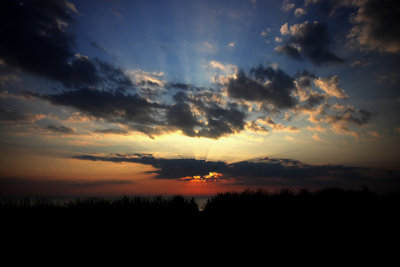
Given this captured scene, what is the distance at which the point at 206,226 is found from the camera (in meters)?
10.2

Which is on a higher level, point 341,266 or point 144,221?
point 144,221

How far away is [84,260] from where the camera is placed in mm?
6707

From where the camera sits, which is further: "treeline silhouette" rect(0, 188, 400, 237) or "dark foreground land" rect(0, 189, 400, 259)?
"treeline silhouette" rect(0, 188, 400, 237)

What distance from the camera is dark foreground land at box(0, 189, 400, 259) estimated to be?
761 cm

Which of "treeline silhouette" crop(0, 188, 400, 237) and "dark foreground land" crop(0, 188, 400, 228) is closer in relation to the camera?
"treeline silhouette" crop(0, 188, 400, 237)

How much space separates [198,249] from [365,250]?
5.37 m

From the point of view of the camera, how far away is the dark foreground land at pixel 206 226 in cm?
761

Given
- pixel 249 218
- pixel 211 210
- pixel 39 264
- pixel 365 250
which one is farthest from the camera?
pixel 211 210

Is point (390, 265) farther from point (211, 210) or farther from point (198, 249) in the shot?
point (211, 210)

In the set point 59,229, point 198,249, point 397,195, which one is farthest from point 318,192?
point 59,229

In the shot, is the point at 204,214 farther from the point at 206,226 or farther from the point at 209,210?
the point at 206,226

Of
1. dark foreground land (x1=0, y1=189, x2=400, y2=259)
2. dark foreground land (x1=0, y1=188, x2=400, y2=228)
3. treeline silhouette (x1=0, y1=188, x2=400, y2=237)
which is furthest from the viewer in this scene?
dark foreground land (x1=0, y1=188, x2=400, y2=228)

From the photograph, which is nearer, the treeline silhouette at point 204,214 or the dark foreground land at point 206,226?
the dark foreground land at point 206,226

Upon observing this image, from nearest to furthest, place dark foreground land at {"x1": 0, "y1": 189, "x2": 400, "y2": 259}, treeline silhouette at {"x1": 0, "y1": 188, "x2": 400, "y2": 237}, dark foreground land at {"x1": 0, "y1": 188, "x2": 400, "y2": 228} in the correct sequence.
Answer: dark foreground land at {"x1": 0, "y1": 189, "x2": 400, "y2": 259}, treeline silhouette at {"x1": 0, "y1": 188, "x2": 400, "y2": 237}, dark foreground land at {"x1": 0, "y1": 188, "x2": 400, "y2": 228}
